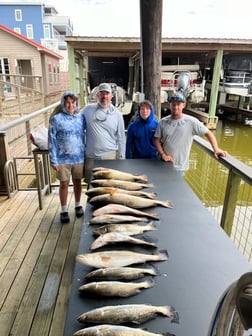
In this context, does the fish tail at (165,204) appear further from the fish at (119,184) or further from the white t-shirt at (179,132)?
the white t-shirt at (179,132)

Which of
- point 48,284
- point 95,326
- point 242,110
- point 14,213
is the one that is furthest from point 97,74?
point 95,326

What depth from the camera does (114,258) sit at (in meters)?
1.13

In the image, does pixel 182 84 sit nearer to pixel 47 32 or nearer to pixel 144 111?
pixel 144 111

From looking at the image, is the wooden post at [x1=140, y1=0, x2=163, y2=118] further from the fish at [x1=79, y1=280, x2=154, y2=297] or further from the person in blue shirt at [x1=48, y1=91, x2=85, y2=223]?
the fish at [x1=79, y1=280, x2=154, y2=297]

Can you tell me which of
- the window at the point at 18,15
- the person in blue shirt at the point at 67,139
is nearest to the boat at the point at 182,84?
the person in blue shirt at the point at 67,139

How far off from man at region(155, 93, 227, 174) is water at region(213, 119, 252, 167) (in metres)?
4.93

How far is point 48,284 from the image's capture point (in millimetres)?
2096

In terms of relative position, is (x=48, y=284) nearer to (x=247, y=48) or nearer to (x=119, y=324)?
(x=119, y=324)

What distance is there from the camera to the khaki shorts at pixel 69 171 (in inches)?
105

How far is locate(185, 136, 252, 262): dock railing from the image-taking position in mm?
2180

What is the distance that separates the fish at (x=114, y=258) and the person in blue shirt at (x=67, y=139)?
5.10ft

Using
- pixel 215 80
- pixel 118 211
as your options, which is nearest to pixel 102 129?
pixel 118 211

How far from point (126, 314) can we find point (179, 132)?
184 centimetres

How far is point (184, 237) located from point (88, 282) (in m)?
0.53
